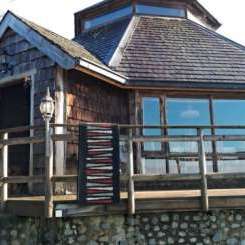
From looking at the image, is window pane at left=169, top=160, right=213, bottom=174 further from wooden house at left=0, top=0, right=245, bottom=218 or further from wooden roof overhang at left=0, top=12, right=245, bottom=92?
wooden roof overhang at left=0, top=12, right=245, bottom=92

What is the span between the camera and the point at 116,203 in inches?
248

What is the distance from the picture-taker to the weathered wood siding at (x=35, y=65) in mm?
8383

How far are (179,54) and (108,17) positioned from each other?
11.2ft

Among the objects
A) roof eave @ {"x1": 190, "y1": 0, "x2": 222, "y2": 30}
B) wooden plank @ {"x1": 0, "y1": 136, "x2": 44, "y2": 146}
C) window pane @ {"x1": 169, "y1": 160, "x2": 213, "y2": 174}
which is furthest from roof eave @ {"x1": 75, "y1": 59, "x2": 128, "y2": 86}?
roof eave @ {"x1": 190, "y1": 0, "x2": 222, "y2": 30}

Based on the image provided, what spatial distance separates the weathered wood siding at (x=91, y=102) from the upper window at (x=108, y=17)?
4346 mm

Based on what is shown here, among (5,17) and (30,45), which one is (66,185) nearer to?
(30,45)

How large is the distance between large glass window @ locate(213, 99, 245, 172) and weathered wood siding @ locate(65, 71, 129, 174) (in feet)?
7.42

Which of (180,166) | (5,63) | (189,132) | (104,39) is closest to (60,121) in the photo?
(5,63)

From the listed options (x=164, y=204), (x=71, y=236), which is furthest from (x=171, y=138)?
(x=71, y=236)

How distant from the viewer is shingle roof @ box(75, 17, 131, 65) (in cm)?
1101

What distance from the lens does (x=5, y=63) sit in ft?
31.0

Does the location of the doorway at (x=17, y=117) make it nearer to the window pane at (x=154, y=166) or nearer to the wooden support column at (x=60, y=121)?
the wooden support column at (x=60, y=121)

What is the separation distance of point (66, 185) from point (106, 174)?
1901 mm

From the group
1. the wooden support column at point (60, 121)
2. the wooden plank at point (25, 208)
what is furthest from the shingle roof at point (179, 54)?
the wooden plank at point (25, 208)
